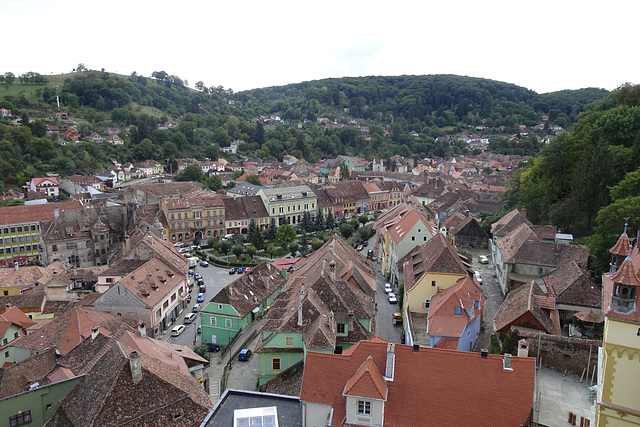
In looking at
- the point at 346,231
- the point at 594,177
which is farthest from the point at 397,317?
the point at 346,231

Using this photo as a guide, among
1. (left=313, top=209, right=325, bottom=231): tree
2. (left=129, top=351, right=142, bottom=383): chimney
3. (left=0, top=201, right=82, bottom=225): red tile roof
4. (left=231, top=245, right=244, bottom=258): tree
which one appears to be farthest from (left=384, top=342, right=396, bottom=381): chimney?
(left=0, top=201, right=82, bottom=225): red tile roof

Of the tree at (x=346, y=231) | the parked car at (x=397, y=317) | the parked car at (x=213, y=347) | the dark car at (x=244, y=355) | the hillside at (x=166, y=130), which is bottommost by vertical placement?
the parked car at (x=213, y=347)

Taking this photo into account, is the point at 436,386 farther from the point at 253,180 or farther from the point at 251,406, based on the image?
the point at 253,180

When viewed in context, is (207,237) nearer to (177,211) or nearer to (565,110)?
(177,211)

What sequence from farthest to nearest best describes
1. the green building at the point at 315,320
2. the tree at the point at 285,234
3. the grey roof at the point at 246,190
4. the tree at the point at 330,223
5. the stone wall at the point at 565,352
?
the grey roof at the point at 246,190 → the tree at the point at 330,223 → the tree at the point at 285,234 → the green building at the point at 315,320 → the stone wall at the point at 565,352

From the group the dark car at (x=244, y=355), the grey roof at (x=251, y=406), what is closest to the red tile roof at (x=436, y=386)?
the grey roof at (x=251, y=406)

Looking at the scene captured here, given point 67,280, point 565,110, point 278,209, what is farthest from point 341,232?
point 565,110

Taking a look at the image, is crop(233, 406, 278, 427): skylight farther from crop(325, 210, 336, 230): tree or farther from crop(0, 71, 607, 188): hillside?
crop(0, 71, 607, 188): hillside

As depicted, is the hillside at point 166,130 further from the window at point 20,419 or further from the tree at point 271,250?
the window at point 20,419
